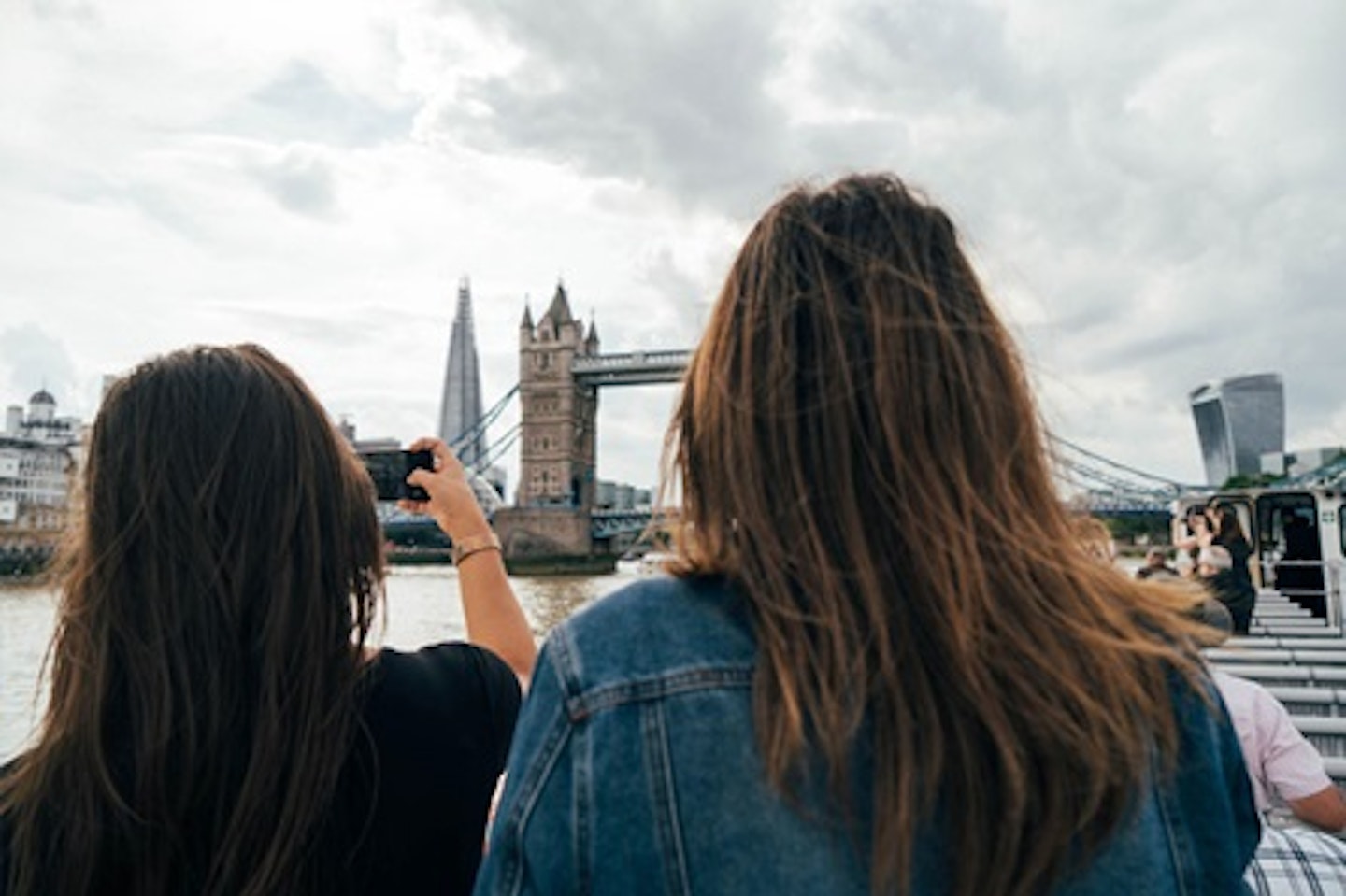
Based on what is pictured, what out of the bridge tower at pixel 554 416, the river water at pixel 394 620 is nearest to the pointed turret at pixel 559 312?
the bridge tower at pixel 554 416

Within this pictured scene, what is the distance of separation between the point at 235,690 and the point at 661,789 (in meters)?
0.52

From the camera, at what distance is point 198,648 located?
0.93 meters

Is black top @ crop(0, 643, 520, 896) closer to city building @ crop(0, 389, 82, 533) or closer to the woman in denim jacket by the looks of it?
the woman in denim jacket

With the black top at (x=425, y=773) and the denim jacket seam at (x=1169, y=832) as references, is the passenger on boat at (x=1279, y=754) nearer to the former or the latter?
the denim jacket seam at (x=1169, y=832)

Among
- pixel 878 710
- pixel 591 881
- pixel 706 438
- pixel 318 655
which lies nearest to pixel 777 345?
pixel 706 438

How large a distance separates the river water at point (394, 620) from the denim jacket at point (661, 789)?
7cm

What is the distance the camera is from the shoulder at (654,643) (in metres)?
0.64

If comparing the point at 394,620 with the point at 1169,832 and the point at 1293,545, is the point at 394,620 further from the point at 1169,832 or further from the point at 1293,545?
the point at 1169,832

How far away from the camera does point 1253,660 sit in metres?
3.73

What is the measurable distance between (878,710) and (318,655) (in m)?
0.57

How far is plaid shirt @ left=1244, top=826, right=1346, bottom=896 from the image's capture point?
4.59 feet

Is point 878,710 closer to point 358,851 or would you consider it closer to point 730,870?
point 730,870

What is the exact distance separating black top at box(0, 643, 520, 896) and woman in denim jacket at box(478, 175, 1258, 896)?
349 mm

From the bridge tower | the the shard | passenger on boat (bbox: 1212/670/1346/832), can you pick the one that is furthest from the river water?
the the shard
